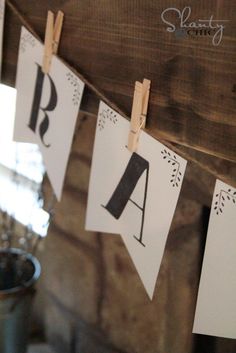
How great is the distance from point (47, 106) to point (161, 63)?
0.39m

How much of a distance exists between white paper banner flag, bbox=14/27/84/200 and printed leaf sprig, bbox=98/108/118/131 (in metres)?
0.09

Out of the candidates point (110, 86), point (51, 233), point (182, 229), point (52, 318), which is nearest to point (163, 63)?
point (110, 86)

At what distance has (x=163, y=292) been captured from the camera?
1.12 m

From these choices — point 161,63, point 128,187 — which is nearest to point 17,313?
point 128,187

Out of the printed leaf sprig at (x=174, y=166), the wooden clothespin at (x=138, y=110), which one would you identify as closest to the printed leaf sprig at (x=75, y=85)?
the wooden clothespin at (x=138, y=110)

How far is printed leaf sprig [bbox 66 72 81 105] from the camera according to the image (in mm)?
1061

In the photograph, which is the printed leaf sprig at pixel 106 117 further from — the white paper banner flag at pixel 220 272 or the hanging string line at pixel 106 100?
the white paper banner flag at pixel 220 272

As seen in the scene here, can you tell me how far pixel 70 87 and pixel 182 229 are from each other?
405 millimetres

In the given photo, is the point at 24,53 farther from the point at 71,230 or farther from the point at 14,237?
the point at 14,237

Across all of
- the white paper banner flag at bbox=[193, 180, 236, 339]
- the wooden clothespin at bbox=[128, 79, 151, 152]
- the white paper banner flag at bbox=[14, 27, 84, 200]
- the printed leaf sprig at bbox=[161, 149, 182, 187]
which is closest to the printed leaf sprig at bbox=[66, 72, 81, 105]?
the white paper banner flag at bbox=[14, 27, 84, 200]

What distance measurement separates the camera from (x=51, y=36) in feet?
3.64
